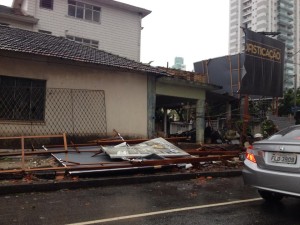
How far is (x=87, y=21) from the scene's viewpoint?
24.1m

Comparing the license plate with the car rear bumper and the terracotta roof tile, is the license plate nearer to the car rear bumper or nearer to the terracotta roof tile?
the car rear bumper

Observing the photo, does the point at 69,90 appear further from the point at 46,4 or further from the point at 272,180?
the point at 46,4

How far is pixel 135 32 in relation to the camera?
25.8 metres

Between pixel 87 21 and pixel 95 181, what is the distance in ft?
61.1

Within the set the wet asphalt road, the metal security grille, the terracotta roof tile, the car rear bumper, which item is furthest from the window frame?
the car rear bumper

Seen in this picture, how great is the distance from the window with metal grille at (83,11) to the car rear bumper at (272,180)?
67.2 ft

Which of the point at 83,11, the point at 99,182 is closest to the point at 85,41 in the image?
the point at 83,11

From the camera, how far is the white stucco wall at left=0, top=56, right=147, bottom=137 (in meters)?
11.5

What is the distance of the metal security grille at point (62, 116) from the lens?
1121 centimetres

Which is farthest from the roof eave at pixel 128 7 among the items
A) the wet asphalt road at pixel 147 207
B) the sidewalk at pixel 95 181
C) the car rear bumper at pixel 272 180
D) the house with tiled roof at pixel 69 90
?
the car rear bumper at pixel 272 180

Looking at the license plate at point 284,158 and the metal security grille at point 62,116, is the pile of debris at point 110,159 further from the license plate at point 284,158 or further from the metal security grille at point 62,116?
the license plate at point 284,158

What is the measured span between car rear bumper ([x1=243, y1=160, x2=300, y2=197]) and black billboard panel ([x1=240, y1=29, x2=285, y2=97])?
790 cm

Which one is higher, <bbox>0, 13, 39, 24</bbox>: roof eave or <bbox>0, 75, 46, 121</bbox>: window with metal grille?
<bbox>0, 13, 39, 24</bbox>: roof eave

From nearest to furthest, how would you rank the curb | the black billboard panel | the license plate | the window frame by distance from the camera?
the license plate → the curb → the black billboard panel → the window frame
